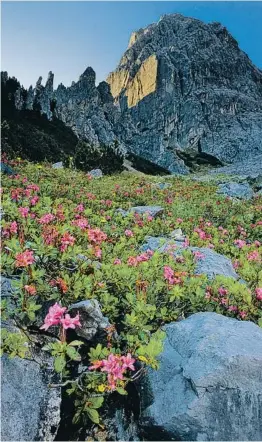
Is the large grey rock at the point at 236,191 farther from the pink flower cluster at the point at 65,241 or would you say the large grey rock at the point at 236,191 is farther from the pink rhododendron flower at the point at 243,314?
the pink flower cluster at the point at 65,241

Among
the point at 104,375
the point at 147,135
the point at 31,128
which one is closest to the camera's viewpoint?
the point at 104,375

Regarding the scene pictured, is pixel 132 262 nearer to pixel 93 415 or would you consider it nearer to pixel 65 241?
pixel 65 241

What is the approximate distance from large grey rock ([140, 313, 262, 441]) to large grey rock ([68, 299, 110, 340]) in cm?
70

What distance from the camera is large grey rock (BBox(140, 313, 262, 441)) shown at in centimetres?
316

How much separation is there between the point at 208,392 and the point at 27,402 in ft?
5.14

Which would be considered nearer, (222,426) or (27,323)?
(222,426)

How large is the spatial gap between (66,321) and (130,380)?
2.69ft

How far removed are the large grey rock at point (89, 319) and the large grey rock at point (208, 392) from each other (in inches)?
27.5

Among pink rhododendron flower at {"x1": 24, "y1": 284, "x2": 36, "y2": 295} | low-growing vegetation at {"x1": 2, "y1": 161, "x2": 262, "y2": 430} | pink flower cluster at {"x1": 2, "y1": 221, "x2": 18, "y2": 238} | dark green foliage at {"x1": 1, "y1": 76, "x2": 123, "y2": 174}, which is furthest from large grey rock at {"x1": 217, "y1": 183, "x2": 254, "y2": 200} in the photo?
dark green foliage at {"x1": 1, "y1": 76, "x2": 123, "y2": 174}

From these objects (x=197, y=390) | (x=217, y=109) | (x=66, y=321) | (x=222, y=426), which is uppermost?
(x=217, y=109)

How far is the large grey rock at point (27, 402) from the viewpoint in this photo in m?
2.99

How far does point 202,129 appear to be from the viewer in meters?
190

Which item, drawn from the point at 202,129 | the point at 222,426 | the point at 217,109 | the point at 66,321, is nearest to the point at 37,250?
the point at 66,321

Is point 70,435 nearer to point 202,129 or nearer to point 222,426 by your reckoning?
point 222,426
